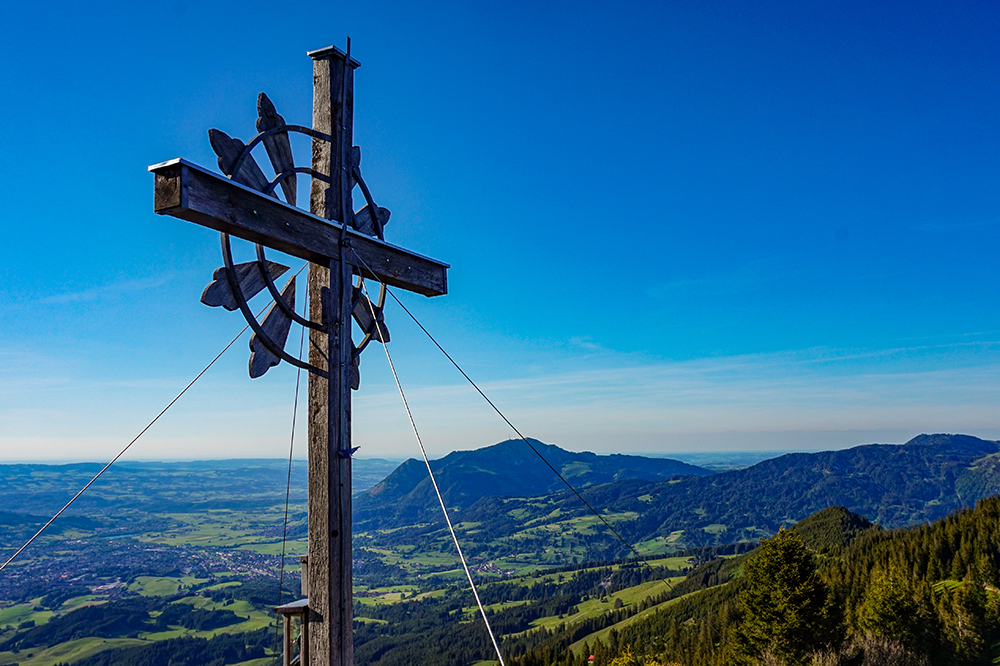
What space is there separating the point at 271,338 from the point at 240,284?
0.52 m

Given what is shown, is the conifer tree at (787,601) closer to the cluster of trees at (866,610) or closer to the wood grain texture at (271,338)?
the cluster of trees at (866,610)

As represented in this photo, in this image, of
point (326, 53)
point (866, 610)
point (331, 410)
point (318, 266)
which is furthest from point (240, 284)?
point (866, 610)

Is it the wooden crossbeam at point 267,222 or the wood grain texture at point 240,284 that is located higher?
the wooden crossbeam at point 267,222

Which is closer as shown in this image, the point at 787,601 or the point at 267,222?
the point at 267,222

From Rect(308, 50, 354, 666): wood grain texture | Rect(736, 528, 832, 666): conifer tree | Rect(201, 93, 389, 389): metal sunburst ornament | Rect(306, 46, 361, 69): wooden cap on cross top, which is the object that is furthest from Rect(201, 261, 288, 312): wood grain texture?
Rect(736, 528, 832, 666): conifer tree

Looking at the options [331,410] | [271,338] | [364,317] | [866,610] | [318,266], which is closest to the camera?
[331,410]

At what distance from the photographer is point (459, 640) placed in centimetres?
14025

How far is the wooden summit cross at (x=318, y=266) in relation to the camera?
4.54 m

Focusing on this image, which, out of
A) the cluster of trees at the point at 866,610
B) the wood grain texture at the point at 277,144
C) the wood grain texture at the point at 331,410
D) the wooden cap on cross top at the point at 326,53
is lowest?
the cluster of trees at the point at 866,610

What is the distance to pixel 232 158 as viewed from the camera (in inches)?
183

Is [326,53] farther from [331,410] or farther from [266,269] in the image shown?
[331,410]

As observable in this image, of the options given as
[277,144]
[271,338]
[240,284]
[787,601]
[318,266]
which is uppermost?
[277,144]

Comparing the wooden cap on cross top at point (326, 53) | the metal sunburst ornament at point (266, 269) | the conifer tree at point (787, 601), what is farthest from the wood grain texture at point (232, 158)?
the conifer tree at point (787, 601)

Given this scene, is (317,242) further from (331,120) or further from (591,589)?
(591,589)
